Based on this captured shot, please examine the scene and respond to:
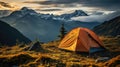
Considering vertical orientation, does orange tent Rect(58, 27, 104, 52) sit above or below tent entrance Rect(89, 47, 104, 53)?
above

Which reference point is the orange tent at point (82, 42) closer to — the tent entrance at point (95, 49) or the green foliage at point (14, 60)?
the tent entrance at point (95, 49)

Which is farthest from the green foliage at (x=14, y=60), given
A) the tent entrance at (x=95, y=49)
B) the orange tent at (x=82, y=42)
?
the tent entrance at (x=95, y=49)

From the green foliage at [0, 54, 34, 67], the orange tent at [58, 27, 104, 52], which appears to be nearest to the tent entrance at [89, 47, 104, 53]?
the orange tent at [58, 27, 104, 52]

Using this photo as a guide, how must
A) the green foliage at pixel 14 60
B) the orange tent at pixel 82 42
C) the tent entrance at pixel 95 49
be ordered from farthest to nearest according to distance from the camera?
the tent entrance at pixel 95 49 → the orange tent at pixel 82 42 → the green foliage at pixel 14 60

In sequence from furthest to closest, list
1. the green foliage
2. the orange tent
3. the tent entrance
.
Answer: the tent entrance → the orange tent → the green foliage

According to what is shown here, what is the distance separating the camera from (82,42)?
47875mm

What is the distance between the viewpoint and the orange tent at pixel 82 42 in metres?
47.9

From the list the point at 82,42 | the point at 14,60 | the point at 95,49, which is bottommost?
the point at 95,49

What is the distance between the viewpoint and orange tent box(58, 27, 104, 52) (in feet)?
157

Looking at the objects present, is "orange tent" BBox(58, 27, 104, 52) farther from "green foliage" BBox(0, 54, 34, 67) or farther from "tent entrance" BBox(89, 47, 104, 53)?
"green foliage" BBox(0, 54, 34, 67)

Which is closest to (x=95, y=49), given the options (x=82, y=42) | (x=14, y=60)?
(x=82, y=42)

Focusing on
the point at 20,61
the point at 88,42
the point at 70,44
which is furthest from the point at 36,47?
the point at 20,61

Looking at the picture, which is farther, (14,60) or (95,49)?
(95,49)

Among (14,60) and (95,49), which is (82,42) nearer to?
(95,49)
